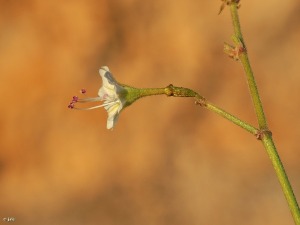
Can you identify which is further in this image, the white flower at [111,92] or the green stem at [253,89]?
the white flower at [111,92]

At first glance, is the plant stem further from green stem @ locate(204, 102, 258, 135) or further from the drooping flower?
the drooping flower

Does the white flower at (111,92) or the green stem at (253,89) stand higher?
the white flower at (111,92)

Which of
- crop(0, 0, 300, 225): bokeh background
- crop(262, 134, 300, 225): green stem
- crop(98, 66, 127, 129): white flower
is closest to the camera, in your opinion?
crop(262, 134, 300, 225): green stem

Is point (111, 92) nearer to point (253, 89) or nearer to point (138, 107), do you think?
point (253, 89)

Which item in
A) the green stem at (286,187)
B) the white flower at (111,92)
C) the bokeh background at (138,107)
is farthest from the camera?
the bokeh background at (138,107)

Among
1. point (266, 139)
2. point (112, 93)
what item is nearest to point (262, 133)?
point (266, 139)

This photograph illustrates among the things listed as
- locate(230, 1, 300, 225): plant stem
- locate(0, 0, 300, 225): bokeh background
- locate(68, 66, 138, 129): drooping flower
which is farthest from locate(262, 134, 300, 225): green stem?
locate(0, 0, 300, 225): bokeh background

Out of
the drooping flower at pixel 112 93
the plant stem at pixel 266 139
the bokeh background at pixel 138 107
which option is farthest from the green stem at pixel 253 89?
the bokeh background at pixel 138 107

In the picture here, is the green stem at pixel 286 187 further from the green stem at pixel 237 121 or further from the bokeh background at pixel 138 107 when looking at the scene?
the bokeh background at pixel 138 107

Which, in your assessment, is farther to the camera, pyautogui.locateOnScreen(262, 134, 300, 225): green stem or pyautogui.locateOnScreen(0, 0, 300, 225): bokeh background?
pyautogui.locateOnScreen(0, 0, 300, 225): bokeh background
